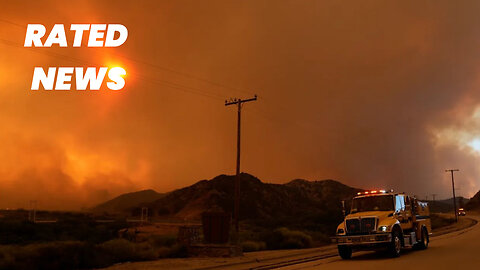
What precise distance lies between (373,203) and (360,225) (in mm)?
1758

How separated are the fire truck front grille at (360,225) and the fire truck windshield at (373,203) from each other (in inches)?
47.6

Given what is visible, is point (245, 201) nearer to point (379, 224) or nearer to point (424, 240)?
point (424, 240)

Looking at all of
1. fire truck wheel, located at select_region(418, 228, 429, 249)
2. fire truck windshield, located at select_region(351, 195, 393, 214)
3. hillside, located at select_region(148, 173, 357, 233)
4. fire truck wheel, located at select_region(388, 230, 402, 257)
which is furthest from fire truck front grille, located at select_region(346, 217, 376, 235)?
hillside, located at select_region(148, 173, 357, 233)

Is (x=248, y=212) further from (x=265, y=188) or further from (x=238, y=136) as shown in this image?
(x=238, y=136)

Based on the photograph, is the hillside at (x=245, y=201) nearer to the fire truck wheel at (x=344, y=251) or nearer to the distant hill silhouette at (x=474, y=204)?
the distant hill silhouette at (x=474, y=204)

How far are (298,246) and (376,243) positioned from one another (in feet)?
40.5

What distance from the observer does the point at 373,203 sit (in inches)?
806

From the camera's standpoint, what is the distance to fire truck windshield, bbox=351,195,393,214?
2003 centimetres

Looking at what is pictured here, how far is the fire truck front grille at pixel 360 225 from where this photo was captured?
18938 millimetres

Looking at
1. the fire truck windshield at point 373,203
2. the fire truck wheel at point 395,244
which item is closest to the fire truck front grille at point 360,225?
the fire truck wheel at point 395,244

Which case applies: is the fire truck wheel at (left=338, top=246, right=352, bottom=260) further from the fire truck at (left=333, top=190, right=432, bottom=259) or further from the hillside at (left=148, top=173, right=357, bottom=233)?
the hillside at (left=148, top=173, right=357, bottom=233)

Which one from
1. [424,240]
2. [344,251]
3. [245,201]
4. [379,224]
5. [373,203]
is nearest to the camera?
[379,224]

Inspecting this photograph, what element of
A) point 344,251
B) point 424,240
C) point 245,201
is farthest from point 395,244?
point 245,201

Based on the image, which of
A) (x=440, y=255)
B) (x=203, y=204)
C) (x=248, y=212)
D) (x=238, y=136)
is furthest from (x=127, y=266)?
(x=203, y=204)
